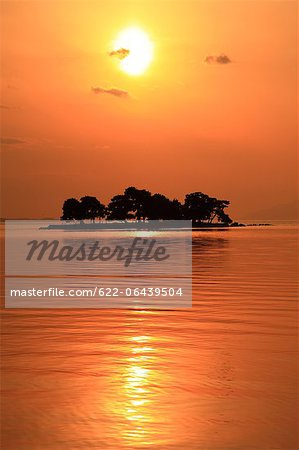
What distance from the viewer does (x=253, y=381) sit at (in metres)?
12.1

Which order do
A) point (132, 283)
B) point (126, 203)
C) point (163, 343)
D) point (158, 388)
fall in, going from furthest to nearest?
1. point (126, 203)
2. point (132, 283)
3. point (163, 343)
4. point (158, 388)

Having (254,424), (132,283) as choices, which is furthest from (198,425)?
(132,283)

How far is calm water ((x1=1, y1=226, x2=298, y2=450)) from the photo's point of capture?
928 centimetres

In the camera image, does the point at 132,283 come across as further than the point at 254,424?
Yes

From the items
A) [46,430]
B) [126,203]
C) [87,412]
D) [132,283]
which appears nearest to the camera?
[46,430]

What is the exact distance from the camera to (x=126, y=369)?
509 inches

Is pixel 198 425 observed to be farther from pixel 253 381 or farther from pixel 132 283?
pixel 132 283

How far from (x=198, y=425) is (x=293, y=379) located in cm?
312

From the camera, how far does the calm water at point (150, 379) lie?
9281 mm

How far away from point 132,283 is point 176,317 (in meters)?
10.5

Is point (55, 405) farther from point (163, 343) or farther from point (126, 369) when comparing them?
point (163, 343)

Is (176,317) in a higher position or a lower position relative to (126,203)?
lower

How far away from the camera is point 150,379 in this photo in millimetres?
12117

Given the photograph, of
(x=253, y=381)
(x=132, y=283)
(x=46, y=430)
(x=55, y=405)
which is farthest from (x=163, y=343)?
(x=132, y=283)
